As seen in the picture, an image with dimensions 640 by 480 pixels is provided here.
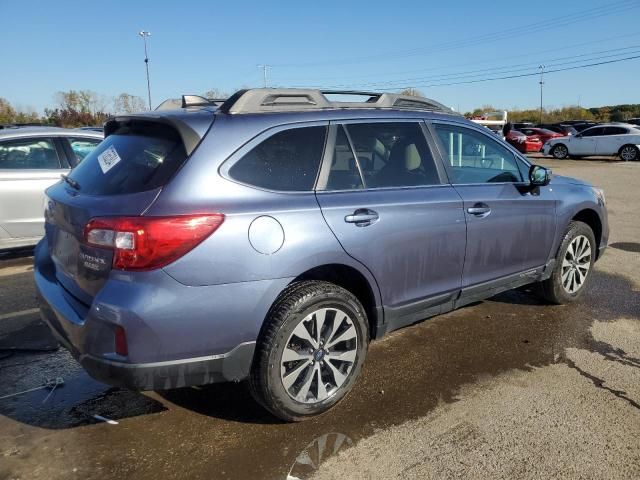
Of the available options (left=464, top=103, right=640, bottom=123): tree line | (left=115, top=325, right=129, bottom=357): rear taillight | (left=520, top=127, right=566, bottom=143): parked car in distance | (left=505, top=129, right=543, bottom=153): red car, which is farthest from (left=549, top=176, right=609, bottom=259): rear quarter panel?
(left=464, top=103, right=640, bottom=123): tree line

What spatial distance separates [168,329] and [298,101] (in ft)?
5.16

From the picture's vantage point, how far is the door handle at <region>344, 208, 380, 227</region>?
10.1 ft

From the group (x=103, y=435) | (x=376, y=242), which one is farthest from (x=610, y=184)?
(x=103, y=435)

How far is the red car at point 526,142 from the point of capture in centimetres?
2911

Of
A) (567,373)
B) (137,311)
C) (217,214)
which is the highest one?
(217,214)

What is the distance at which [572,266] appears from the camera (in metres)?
4.86

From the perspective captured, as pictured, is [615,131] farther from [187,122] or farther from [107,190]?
[107,190]

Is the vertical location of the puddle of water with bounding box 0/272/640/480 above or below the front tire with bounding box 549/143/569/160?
below

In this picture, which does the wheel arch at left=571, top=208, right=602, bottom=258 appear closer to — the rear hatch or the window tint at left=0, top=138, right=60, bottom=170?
the rear hatch

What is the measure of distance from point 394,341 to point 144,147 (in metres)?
2.41

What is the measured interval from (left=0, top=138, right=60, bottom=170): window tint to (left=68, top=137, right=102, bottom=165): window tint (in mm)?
243

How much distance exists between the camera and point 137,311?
2.46 m

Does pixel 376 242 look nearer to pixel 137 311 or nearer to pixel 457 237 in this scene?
pixel 457 237

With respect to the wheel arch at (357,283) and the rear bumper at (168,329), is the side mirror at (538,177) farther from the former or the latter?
the rear bumper at (168,329)
